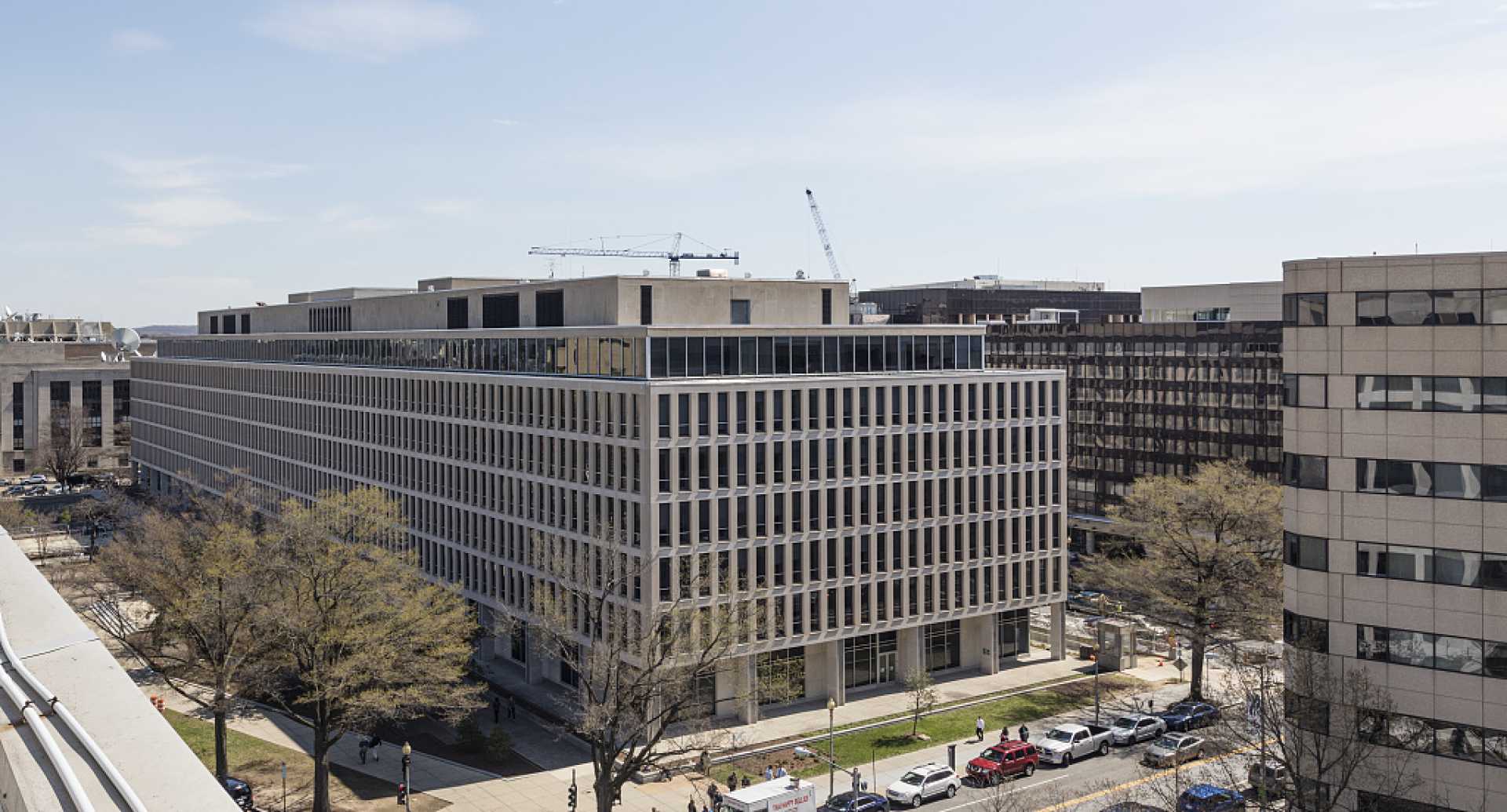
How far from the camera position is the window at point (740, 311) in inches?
3108

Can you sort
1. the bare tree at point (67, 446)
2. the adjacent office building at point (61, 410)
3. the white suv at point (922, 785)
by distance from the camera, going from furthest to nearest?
1. the adjacent office building at point (61, 410)
2. the bare tree at point (67, 446)
3. the white suv at point (922, 785)

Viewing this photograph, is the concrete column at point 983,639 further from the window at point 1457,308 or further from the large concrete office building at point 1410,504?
the window at point 1457,308

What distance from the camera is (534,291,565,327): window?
8212 centimetres

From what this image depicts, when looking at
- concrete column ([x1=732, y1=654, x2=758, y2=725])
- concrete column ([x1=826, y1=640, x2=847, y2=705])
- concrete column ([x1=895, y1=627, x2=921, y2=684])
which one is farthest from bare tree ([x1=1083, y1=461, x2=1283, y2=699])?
concrete column ([x1=732, y1=654, x2=758, y2=725])

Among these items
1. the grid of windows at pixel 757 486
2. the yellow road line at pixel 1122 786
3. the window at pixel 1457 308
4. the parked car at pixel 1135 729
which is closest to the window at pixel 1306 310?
the window at pixel 1457 308

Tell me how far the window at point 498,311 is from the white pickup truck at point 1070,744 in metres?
47.3

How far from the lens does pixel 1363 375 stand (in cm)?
4378

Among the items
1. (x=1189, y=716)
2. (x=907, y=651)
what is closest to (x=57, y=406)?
(x=907, y=651)

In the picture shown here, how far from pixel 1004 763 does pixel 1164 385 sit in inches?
2659

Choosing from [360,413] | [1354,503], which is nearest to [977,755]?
[1354,503]

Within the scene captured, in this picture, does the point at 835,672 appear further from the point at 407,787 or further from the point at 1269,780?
the point at 407,787

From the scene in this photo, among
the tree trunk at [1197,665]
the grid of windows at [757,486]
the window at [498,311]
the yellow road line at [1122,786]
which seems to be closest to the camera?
the yellow road line at [1122,786]

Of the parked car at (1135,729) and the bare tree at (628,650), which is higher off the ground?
the bare tree at (628,650)

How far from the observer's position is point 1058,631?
3406 inches
